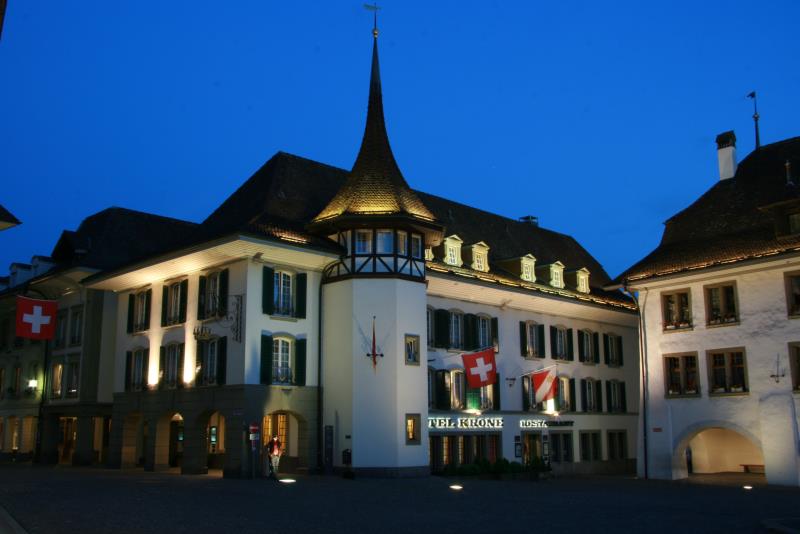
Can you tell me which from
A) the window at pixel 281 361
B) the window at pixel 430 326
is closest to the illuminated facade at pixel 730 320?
the window at pixel 430 326

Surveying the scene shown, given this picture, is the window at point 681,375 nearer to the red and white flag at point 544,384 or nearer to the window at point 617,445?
the red and white flag at point 544,384

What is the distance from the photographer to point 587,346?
1817 inches

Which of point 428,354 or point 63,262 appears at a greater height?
point 63,262

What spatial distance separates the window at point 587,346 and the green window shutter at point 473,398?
9.44 meters

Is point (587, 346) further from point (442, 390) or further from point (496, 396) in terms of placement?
point (442, 390)

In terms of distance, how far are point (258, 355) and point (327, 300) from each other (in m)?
3.78

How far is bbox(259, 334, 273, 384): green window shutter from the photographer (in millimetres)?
30516

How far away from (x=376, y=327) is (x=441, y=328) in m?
6.00

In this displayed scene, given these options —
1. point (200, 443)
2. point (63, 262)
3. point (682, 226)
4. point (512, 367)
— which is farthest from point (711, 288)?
point (63, 262)

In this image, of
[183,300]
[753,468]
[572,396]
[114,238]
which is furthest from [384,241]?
[753,468]

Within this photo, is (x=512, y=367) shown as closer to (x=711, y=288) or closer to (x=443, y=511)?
(x=711, y=288)

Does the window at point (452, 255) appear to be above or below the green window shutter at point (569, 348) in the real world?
above

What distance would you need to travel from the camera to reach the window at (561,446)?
139 feet

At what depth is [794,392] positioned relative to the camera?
107 ft
